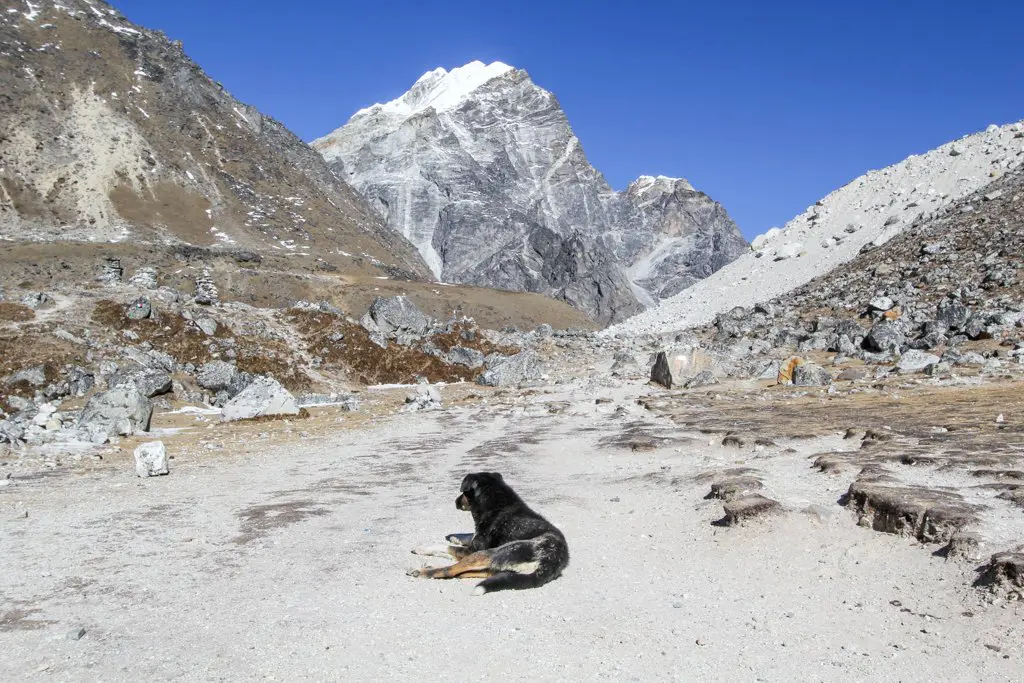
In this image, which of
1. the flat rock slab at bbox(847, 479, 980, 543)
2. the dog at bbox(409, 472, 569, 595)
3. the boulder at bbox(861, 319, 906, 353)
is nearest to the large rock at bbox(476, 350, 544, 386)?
the boulder at bbox(861, 319, 906, 353)

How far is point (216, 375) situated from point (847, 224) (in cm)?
4425

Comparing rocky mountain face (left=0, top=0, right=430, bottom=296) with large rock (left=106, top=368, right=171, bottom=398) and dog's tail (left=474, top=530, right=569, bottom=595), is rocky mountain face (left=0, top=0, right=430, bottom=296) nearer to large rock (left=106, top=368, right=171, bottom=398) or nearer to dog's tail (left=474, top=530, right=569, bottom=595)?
large rock (left=106, top=368, right=171, bottom=398)

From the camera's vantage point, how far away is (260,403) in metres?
19.1

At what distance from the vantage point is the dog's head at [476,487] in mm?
Result: 7293

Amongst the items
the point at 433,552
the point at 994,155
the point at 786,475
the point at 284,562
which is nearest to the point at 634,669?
the point at 433,552

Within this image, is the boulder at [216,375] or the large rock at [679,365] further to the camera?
the large rock at [679,365]

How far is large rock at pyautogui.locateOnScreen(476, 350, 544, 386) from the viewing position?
29.6m

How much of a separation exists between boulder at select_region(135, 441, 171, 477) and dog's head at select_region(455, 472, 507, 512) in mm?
5873

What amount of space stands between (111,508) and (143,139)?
4095 inches

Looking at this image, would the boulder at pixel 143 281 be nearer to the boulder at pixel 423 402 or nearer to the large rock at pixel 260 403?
the large rock at pixel 260 403

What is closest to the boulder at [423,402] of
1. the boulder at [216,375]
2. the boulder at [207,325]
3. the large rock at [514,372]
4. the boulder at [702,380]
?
the boulder at [216,375]

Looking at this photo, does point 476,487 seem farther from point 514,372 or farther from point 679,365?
point 514,372

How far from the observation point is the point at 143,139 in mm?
98250

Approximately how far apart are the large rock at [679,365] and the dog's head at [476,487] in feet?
59.1
